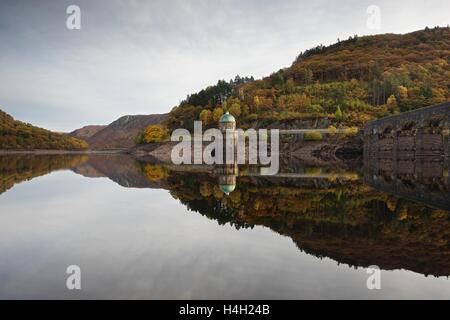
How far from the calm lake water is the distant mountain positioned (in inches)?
6614

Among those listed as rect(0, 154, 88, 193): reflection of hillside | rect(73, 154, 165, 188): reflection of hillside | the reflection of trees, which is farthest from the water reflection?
rect(73, 154, 165, 188): reflection of hillside

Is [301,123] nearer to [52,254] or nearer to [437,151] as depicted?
[437,151]

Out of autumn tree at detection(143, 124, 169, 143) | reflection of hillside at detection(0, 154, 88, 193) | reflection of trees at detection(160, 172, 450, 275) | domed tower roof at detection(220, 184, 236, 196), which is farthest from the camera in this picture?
autumn tree at detection(143, 124, 169, 143)

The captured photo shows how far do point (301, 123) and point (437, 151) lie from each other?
137 ft

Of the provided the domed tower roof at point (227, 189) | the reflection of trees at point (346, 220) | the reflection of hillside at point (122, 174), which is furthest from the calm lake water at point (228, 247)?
the reflection of hillside at point (122, 174)

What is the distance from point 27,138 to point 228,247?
188819 millimetres

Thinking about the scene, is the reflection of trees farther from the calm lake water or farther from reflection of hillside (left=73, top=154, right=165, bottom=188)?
reflection of hillside (left=73, top=154, right=165, bottom=188)

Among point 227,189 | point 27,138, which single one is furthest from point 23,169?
point 27,138

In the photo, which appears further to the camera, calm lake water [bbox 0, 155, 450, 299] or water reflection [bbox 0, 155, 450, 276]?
water reflection [bbox 0, 155, 450, 276]

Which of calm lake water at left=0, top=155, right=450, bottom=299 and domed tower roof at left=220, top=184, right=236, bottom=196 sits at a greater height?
domed tower roof at left=220, top=184, right=236, bottom=196

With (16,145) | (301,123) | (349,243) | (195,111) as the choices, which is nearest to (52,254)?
(349,243)

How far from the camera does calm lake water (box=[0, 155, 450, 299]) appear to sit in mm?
7145

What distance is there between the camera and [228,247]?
10.2m
